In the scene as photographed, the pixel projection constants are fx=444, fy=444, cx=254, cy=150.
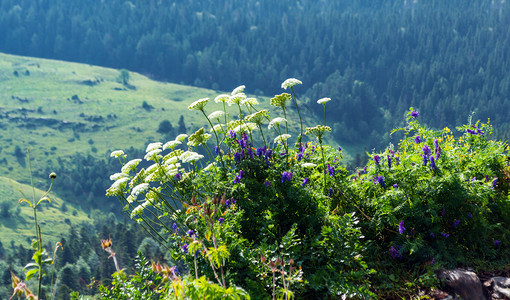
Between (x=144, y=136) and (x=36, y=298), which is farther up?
(x=144, y=136)

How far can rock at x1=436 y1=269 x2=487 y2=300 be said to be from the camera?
193 inches

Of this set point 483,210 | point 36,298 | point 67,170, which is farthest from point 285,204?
point 67,170

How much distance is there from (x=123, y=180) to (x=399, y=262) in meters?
3.42

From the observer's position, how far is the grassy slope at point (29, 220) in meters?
136

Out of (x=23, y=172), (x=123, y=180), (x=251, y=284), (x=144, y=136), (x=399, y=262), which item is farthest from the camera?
(x=144, y=136)

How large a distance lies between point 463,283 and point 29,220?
164 m

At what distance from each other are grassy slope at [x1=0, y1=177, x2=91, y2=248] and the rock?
142 meters

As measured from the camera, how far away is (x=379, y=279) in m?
5.08

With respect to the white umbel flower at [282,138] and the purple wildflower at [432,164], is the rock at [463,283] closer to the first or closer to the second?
the purple wildflower at [432,164]

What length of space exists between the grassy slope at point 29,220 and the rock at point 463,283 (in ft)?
465

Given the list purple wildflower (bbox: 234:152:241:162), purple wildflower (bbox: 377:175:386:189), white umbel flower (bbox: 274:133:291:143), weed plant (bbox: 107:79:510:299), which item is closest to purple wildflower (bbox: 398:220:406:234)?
weed plant (bbox: 107:79:510:299)

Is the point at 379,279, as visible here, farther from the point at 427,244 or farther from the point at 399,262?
the point at 427,244

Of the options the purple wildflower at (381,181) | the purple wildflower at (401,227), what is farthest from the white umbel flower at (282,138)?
the purple wildflower at (401,227)

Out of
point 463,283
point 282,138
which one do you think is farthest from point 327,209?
point 463,283
